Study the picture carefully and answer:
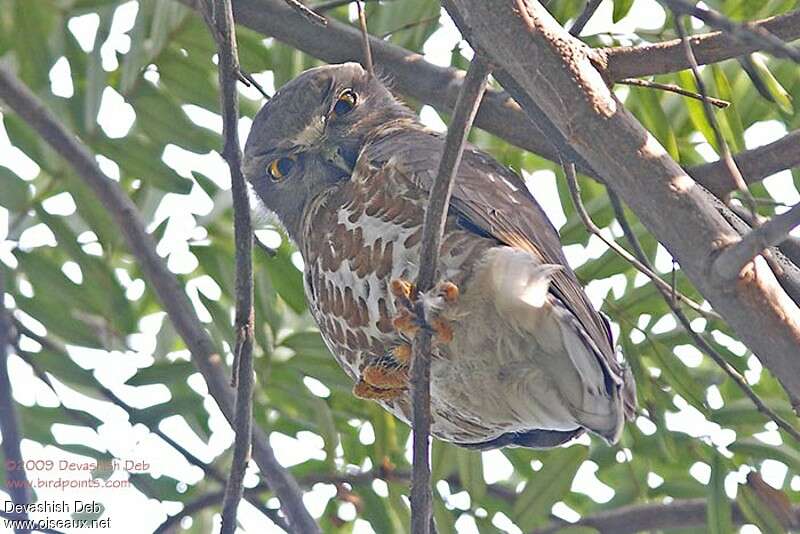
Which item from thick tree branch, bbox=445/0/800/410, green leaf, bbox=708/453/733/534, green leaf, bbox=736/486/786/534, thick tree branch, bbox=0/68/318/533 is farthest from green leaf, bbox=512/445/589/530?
thick tree branch, bbox=445/0/800/410

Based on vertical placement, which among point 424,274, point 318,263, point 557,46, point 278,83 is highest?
point 278,83

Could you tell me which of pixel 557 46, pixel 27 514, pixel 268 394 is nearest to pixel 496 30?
pixel 557 46

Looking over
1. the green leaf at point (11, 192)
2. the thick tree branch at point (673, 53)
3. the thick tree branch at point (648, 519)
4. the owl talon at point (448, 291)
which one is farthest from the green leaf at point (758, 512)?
the green leaf at point (11, 192)

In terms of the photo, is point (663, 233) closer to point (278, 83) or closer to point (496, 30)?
point (496, 30)

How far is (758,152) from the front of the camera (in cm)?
336

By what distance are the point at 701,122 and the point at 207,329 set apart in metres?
2.08

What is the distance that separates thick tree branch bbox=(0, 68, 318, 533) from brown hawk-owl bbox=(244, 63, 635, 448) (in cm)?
42

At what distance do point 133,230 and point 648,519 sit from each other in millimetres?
2165

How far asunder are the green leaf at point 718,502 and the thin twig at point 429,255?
139 centimetres

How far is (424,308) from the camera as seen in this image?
3301mm

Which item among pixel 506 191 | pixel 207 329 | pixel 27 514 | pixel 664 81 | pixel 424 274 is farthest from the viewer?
pixel 207 329

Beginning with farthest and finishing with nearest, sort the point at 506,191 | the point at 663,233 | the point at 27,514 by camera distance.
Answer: the point at 506,191, the point at 27,514, the point at 663,233

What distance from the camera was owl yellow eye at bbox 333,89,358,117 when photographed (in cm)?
486

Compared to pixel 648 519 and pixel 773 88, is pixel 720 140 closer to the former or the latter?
pixel 773 88
